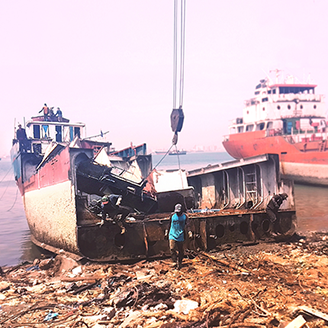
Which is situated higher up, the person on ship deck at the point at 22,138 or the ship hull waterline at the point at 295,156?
the person on ship deck at the point at 22,138

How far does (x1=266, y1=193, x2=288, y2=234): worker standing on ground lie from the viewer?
884cm

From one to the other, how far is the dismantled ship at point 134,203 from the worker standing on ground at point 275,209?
195 millimetres

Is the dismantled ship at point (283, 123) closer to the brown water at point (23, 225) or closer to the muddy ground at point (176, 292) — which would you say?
the brown water at point (23, 225)

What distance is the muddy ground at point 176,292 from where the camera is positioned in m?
4.40

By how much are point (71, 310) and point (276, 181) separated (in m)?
7.54

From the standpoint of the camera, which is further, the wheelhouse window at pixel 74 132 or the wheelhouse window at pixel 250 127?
the wheelhouse window at pixel 250 127

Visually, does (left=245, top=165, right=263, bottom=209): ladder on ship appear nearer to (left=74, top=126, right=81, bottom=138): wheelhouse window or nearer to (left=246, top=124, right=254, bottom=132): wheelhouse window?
(left=74, top=126, right=81, bottom=138): wheelhouse window

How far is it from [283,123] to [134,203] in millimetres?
32498

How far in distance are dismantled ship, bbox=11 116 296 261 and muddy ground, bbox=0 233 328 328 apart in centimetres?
64

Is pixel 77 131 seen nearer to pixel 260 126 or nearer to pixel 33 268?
pixel 33 268

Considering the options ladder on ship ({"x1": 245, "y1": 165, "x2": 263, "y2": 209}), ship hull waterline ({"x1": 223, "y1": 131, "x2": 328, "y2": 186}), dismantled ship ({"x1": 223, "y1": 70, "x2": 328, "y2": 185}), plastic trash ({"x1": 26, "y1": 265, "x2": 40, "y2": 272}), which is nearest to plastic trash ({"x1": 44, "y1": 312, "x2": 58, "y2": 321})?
plastic trash ({"x1": 26, "y1": 265, "x2": 40, "y2": 272})

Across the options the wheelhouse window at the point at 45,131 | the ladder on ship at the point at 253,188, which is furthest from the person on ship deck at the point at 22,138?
the ladder on ship at the point at 253,188

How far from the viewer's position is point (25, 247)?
11359mm

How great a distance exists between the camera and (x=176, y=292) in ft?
17.8
